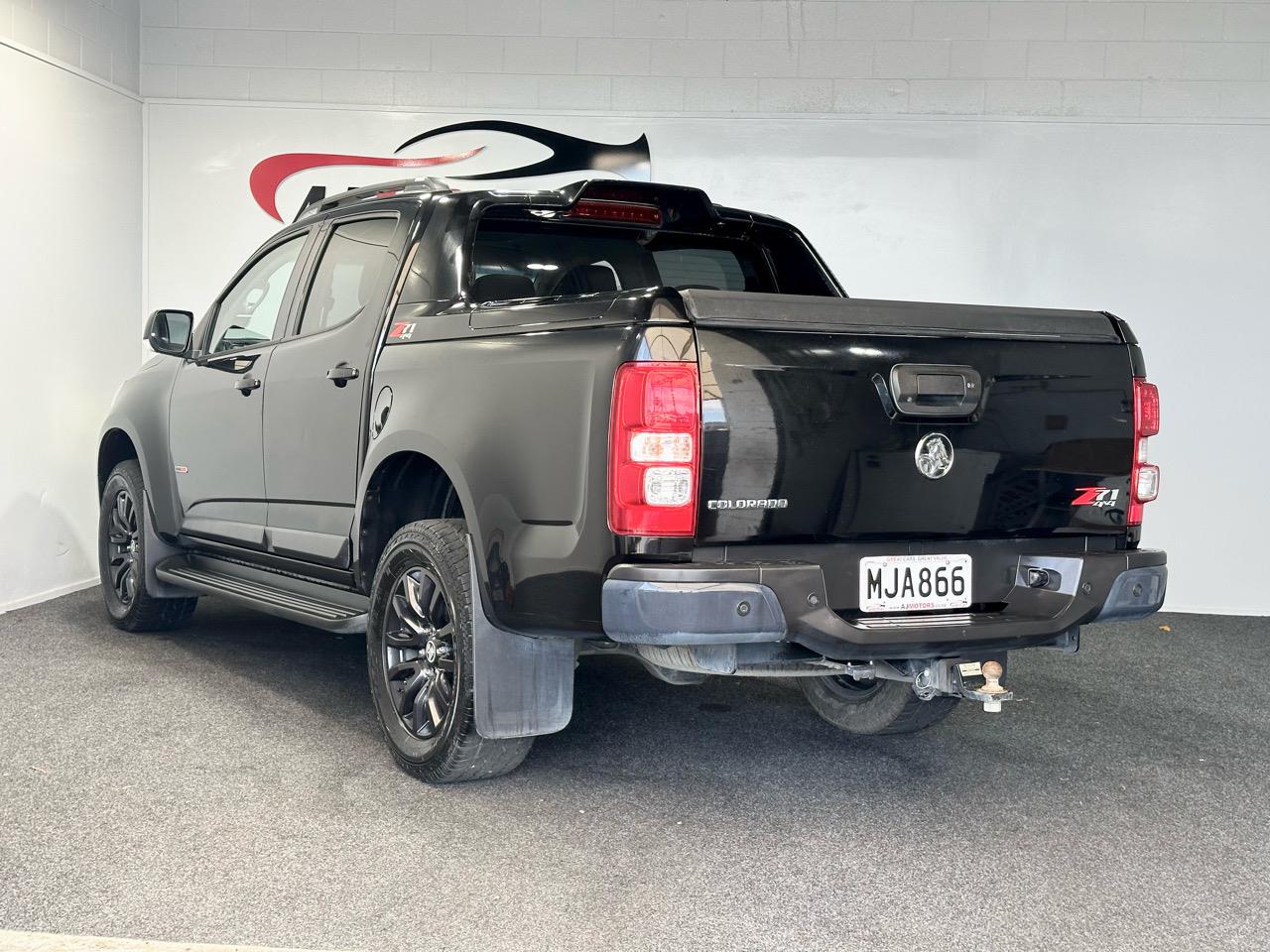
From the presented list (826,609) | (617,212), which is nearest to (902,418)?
(826,609)

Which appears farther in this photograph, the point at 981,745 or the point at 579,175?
the point at 579,175

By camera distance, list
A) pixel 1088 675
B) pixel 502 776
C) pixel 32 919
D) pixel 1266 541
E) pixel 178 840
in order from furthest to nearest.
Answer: pixel 1266 541 < pixel 1088 675 < pixel 502 776 < pixel 178 840 < pixel 32 919

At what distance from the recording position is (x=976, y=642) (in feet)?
10.2

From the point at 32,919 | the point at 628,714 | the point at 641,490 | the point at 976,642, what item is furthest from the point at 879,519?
the point at 32,919

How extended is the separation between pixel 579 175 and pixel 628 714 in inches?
160

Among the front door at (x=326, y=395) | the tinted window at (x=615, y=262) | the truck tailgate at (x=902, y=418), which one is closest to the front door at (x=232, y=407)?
the front door at (x=326, y=395)

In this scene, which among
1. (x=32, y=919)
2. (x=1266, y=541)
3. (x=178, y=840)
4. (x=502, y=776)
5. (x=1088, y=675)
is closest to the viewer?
(x=32, y=919)

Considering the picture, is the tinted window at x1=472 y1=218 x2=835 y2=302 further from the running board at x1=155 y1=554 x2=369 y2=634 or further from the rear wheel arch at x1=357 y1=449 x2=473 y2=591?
the running board at x1=155 y1=554 x2=369 y2=634

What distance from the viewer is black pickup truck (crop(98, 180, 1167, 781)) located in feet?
9.46

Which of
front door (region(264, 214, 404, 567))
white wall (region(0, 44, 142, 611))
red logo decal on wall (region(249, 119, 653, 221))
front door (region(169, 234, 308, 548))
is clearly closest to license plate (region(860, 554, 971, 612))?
front door (region(264, 214, 404, 567))

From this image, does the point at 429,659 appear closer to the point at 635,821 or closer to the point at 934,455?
the point at 635,821

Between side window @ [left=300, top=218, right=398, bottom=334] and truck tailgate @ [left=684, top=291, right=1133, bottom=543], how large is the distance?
1548 millimetres

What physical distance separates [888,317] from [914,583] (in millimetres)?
662

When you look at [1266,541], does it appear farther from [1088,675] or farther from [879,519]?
[879,519]
